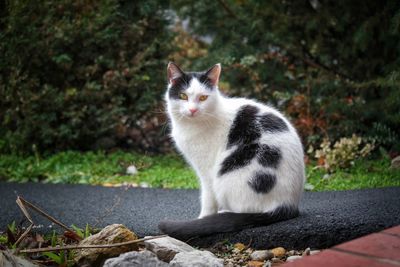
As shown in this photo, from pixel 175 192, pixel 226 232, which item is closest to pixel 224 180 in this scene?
pixel 226 232

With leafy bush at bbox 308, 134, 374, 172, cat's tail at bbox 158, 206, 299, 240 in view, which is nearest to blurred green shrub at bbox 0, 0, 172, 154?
leafy bush at bbox 308, 134, 374, 172

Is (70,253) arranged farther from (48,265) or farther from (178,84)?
(178,84)

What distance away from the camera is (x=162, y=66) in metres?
7.61

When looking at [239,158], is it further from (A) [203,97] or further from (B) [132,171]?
(B) [132,171]

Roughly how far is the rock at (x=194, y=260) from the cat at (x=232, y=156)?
0.53 m

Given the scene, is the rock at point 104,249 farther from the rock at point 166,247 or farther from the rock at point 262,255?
the rock at point 262,255

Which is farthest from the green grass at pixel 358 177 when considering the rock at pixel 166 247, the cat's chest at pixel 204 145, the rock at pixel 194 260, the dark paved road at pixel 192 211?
the rock at pixel 194 260

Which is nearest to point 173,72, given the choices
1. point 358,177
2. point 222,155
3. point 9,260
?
point 222,155

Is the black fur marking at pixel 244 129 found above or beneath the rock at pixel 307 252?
above

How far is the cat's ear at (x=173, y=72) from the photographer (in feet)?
13.0

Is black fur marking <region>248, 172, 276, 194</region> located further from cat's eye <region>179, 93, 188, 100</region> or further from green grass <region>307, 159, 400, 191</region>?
green grass <region>307, 159, 400, 191</region>

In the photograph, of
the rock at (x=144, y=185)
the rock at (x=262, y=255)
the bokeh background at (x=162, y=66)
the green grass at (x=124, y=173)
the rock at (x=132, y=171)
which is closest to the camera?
the rock at (x=262, y=255)

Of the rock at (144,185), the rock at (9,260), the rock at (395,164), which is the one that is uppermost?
the rock at (395,164)

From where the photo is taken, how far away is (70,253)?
3.01m
